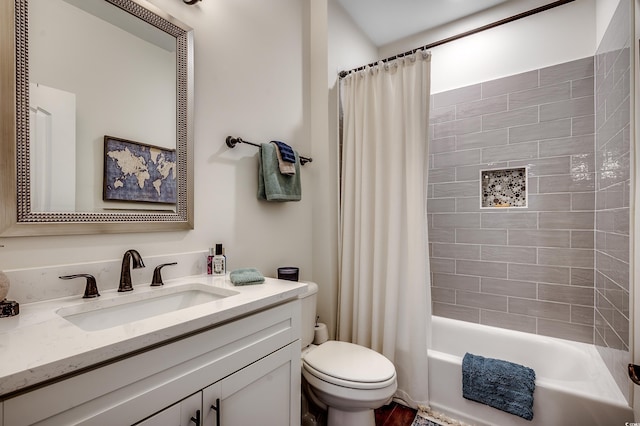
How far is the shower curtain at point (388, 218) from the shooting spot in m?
1.86

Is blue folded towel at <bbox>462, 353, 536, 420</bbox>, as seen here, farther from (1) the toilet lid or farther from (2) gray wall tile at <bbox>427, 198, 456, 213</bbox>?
(2) gray wall tile at <bbox>427, 198, 456, 213</bbox>

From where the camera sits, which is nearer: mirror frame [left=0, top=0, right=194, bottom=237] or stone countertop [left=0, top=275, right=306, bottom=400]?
stone countertop [left=0, top=275, right=306, bottom=400]

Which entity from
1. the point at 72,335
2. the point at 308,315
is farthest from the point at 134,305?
the point at 308,315

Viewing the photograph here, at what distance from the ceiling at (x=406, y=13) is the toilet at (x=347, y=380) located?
7.30ft

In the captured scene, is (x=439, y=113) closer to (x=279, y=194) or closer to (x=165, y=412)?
(x=279, y=194)

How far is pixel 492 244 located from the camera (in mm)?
2328

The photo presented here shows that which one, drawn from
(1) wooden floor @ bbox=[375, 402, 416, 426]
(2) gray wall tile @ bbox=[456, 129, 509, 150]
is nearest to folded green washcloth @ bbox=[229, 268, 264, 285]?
(1) wooden floor @ bbox=[375, 402, 416, 426]

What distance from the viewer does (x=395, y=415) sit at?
1.81 meters

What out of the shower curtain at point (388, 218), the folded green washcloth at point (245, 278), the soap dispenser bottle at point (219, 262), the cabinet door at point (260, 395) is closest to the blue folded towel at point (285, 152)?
the shower curtain at point (388, 218)

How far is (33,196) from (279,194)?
1013 millimetres

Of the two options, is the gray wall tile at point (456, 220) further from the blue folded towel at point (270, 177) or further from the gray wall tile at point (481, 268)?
the blue folded towel at point (270, 177)

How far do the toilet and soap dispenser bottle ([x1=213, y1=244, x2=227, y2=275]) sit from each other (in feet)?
1.31

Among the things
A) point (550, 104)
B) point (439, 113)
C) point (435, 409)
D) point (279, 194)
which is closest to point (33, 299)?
point (279, 194)

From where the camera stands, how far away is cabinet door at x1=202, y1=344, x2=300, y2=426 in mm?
891
